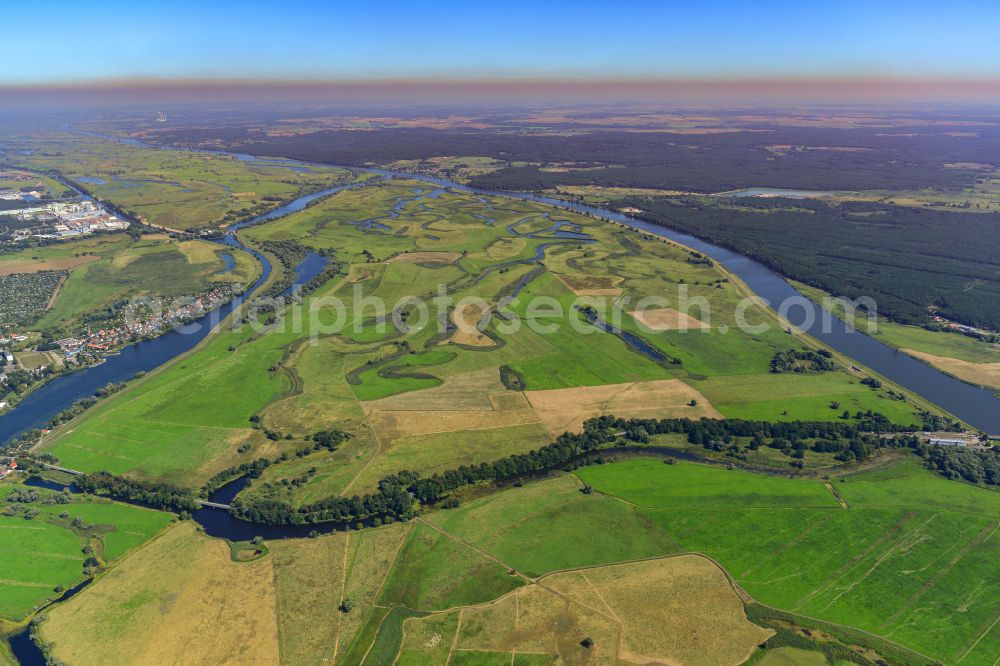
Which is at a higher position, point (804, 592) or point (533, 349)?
point (533, 349)

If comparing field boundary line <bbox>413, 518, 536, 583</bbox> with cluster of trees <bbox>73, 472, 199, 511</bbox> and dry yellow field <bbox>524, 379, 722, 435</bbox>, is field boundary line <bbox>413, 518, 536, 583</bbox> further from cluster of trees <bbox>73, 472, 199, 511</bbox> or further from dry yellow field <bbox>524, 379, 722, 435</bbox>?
cluster of trees <bbox>73, 472, 199, 511</bbox>

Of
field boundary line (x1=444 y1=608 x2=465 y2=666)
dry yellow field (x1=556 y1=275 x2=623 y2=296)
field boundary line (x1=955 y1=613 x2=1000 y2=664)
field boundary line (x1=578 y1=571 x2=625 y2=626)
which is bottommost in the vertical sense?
field boundary line (x1=444 y1=608 x2=465 y2=666)

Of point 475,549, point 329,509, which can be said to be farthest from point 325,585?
point 475,549

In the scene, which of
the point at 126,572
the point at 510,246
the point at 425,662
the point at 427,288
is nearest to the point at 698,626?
the point at 425,662

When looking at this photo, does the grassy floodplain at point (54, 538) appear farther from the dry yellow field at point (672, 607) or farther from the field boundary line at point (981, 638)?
the field boundary line at point (981, 638)

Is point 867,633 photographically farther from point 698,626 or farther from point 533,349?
point 533,349

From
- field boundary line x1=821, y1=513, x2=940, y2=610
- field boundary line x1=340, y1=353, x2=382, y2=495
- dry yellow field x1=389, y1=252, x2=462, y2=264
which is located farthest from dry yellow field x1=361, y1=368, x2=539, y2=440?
dry yellow field x1=389, y1=252, x2=462, y2=264

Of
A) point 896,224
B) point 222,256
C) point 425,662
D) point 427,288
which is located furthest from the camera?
point 896,224
